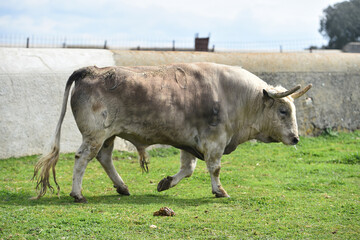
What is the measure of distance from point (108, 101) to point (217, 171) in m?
1.97

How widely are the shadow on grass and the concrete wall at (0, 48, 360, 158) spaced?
128 inches

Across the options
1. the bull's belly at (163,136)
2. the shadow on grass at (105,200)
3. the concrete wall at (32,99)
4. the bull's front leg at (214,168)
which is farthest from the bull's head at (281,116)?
the concrete wall at (32,99)

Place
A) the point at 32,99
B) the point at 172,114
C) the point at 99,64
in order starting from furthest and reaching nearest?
the point at 99,64 < the point at 32,99 < the point at 172,114

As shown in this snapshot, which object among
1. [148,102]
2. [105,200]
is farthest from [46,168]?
[148,102]

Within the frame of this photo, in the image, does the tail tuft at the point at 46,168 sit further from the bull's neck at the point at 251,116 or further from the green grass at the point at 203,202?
the bull's neck at the point at 251,116

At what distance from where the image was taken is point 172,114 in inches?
312

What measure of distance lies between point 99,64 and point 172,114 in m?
4.66

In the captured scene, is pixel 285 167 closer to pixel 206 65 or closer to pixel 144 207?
pixel 206 65

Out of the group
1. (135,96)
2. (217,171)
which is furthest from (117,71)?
(217,171)

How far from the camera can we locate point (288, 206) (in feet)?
24.3

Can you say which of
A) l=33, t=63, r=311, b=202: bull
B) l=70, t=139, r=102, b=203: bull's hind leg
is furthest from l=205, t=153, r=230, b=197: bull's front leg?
l=70, t=139, r=102, b=203: bull's hind leg

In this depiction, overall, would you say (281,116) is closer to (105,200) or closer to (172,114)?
(172,114)

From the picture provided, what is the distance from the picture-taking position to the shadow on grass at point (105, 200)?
24.5ft

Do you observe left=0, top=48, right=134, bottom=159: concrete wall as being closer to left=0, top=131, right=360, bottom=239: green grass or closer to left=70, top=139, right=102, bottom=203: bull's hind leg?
left=0, top=131, right=360, bottom=239: green grass
